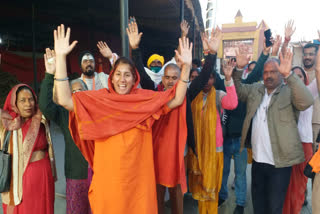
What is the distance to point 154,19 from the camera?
913 cm

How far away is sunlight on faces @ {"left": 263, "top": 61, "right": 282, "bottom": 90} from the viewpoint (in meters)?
2.15

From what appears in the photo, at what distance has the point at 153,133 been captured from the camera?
1.99m

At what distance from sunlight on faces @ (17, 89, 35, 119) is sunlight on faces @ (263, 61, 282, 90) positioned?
2173 millimetres

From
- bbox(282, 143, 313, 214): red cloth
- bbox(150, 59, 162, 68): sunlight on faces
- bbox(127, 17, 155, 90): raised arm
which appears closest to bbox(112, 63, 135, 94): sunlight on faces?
bbox(127, 17, 155, 90): raised arm

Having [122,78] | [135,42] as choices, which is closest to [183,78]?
[122,78]

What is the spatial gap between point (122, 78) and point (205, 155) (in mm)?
1346

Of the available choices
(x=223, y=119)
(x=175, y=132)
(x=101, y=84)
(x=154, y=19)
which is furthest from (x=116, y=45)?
(x=175, y=132)

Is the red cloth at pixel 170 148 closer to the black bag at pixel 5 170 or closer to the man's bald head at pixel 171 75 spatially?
the man's bald head at pixel 171 75

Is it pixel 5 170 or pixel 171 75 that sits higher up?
pixel 171 75

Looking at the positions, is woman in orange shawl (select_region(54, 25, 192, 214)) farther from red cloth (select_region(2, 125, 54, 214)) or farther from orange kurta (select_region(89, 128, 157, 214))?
red cloth (select_region(2, 125, 54, 214))

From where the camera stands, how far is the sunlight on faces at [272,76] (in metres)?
2.15

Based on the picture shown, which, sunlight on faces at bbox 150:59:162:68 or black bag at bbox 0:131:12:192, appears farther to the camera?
sunlight on faces at bbox 150:59:162:68

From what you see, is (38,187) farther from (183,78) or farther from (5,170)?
(183,78)

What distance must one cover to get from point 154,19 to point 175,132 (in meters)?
8.09
